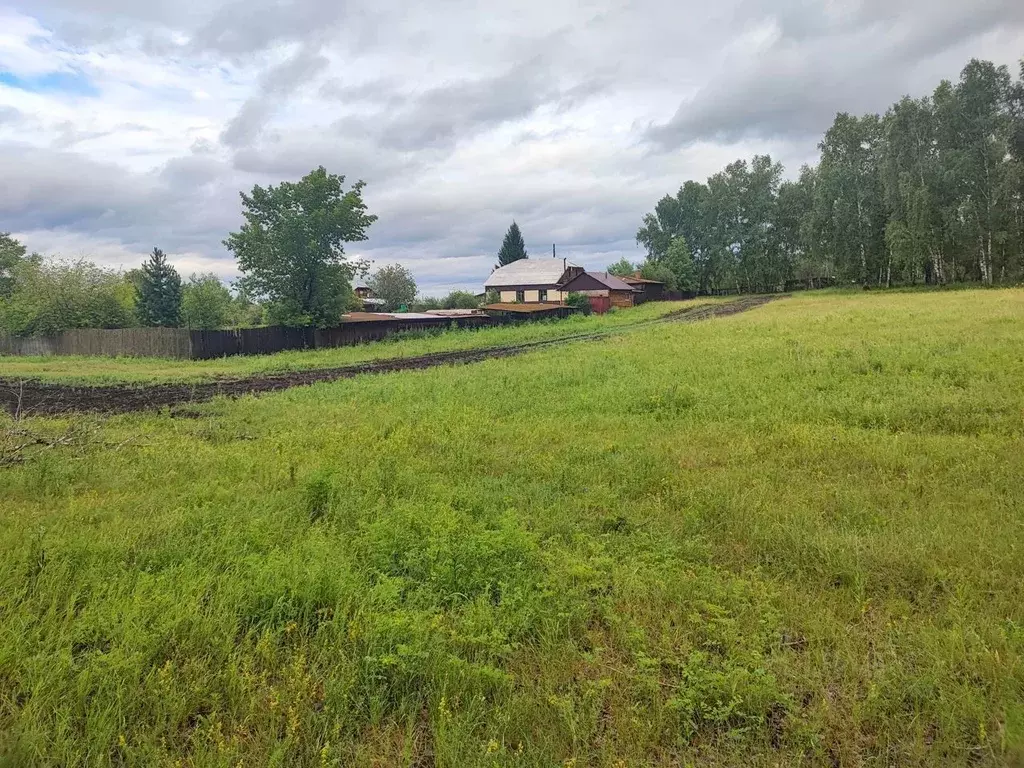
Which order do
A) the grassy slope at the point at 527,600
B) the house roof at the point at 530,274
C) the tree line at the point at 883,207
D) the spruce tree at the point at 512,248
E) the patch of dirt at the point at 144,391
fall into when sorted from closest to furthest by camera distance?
the grassy slope at the point at 527,600, the patch of dirt at the point at 144,391, the tree line at the point at 883,207, the house roof at the point at 530,274, the spruce tree at the point at 512,248

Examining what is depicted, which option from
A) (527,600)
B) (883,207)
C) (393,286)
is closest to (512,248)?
(393,286)

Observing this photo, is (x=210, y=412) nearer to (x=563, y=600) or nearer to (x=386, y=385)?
A: (x=386, y=385)

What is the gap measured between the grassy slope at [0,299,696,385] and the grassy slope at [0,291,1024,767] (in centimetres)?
1344

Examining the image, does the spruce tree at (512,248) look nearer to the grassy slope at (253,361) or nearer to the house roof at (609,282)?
the house roof at (609,282)

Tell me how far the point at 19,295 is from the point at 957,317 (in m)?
50.7

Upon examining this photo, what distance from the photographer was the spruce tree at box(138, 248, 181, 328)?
43625 millimetres

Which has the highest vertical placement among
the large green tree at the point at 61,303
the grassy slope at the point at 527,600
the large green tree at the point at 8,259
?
the large green tree at the point at 8,259

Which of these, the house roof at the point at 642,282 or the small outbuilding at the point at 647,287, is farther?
the house roof at the point at 642,282

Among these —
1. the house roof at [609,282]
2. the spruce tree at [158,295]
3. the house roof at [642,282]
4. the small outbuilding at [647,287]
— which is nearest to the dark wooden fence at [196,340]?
→ the spruce tree at [158,295]

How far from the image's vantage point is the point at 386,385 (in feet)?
48.6

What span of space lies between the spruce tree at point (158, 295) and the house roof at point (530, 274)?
33.9 metres

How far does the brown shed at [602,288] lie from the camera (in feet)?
195

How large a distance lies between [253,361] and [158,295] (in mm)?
24884

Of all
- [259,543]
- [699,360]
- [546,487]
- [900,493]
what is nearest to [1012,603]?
[900,493]
